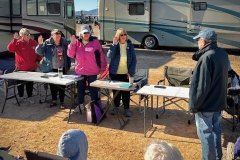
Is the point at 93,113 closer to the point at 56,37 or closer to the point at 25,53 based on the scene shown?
the point at 56,37

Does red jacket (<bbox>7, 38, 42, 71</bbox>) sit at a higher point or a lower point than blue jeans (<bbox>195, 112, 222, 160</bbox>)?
higher

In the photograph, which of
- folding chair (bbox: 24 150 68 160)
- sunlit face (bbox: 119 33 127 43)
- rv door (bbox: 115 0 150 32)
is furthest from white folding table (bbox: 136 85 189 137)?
rv door (bbox: 115 0 150 32)

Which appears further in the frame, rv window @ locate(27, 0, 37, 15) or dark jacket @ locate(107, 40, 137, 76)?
rv window @ locate(27, 0, 37, 15)

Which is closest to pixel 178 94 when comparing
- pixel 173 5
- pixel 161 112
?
pixel 161 112

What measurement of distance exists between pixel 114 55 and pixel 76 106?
138 centimetres

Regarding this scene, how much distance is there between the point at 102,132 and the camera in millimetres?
6113

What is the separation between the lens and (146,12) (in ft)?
51.1

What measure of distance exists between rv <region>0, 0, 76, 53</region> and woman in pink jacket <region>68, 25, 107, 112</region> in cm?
699

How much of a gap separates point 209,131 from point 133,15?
38.7ft

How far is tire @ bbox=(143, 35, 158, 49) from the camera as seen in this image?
52.6 feet

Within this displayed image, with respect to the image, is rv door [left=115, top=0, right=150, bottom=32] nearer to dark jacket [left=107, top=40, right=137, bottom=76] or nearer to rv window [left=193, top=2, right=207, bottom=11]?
rv window [left=193, top=2, right=207, bottom=11]

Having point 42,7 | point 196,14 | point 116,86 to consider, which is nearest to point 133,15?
point 196,14

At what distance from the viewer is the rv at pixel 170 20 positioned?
569 inches

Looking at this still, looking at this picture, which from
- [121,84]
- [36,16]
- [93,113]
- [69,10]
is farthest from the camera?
[69,10]
